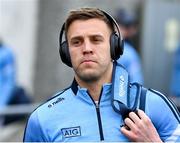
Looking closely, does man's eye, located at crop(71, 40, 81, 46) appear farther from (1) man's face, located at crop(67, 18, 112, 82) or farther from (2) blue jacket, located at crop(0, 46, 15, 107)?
(2) blue jacket, located at crop(0, 46, 15, 107)

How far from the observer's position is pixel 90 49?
169 inches

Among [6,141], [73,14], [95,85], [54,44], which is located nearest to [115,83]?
[95,85]

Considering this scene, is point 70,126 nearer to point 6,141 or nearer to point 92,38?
point 92,38

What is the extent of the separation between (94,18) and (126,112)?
0.53 m

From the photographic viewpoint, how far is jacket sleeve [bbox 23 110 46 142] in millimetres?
4367

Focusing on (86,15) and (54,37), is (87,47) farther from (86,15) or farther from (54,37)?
(54,37)

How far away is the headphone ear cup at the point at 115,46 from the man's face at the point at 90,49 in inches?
0.9

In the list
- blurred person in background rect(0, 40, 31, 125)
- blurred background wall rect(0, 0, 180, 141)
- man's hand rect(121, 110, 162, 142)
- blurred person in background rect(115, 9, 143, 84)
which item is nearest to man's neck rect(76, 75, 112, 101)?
man's hand rect(121, 110, 162, 142)

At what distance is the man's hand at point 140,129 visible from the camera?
415 centimetres

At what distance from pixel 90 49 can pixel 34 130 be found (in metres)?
0.54

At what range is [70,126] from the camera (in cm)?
428

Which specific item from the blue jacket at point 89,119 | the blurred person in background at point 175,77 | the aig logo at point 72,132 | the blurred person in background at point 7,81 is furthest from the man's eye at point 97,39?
the blurred person in background at point 175,77

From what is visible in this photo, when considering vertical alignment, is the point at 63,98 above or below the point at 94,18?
below

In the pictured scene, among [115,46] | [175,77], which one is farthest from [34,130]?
[175,77]
